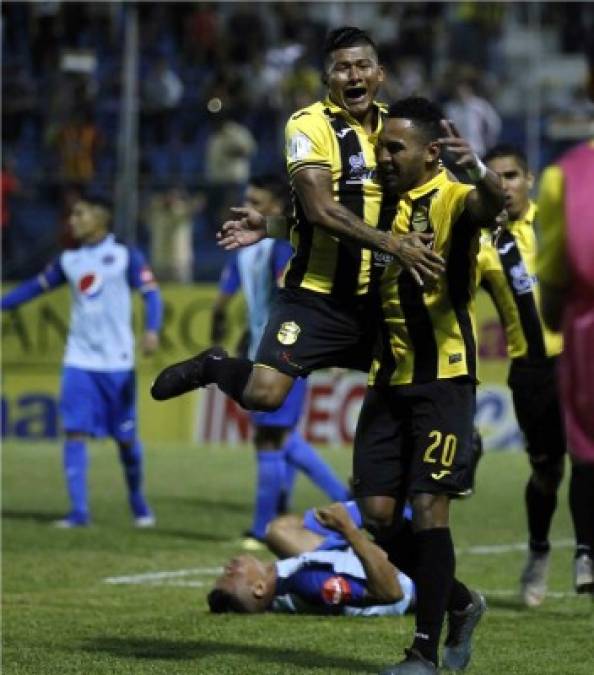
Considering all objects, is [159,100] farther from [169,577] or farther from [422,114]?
[422,114]

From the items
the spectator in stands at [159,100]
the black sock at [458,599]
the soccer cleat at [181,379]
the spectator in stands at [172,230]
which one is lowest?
the black sock at [458,599]

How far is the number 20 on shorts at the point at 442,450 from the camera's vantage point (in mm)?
6875

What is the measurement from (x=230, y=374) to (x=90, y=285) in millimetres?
5946

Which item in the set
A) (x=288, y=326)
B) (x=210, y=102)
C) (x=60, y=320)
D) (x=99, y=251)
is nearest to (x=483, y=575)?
(x=288, y=326)

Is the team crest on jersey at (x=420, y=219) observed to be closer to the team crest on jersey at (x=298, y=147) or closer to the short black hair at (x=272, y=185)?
the team crest on jersey at (x=298, y=147)

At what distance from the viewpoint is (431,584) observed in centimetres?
677

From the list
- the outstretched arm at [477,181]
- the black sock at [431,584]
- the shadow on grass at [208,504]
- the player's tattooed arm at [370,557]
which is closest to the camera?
the outstretched arm at [477,181]

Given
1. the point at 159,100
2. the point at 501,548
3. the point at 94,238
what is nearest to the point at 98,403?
the point at 94,238

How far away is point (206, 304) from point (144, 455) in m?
1.93

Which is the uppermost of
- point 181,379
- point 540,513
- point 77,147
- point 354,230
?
point 77,147

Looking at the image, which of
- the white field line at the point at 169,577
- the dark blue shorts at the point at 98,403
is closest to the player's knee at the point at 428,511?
the white field line at the point at 169,577

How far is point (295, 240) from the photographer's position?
7613 mm

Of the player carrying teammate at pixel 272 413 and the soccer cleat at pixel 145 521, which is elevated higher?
the player carrying teammate at pixel 272 413

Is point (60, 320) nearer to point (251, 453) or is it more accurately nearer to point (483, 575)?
point (251, 453)
